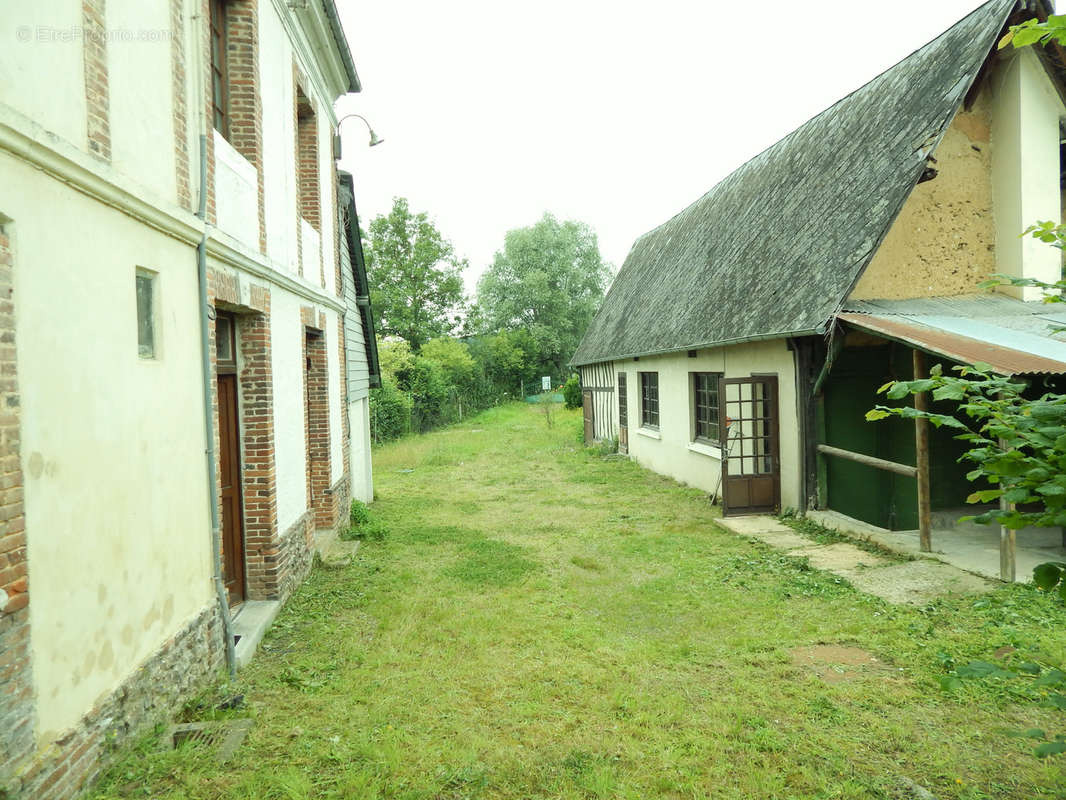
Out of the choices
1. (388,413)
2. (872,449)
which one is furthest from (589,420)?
(872,449)

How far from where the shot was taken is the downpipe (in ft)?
16.0

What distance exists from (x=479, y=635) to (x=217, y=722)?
2.14 meters

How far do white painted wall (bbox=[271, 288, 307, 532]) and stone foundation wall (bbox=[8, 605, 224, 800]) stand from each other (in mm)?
1830

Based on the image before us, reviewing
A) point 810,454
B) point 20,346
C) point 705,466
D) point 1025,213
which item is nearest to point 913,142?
point 1025,213

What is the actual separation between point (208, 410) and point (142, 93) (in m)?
2.07

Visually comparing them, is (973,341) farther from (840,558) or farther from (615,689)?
(615,689)

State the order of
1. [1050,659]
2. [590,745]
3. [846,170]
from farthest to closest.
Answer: [846,170]
[1050,659]
[590,745]

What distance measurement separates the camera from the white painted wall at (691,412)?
927 centimetres

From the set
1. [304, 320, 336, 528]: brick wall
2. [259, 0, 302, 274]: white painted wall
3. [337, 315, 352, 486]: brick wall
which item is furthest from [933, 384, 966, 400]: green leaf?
[337, 315, 352, 486]: brick wall

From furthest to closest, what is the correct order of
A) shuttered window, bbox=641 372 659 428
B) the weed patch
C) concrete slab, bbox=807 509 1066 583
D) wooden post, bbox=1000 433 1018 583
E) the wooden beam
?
shuttered window, bbox=641 372 659 428 → the weed patch → the wooden beam → concrete slab, bbox=807 509 1066 583 → wooden post, bbox=1000 433 1018 583

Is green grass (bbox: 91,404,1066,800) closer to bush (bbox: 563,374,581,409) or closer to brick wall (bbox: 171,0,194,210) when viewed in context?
brick wall (bbox: 171,0,194,210)

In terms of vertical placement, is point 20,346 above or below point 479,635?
above

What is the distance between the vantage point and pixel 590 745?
399 centimetres

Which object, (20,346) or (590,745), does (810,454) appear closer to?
(590,745)
